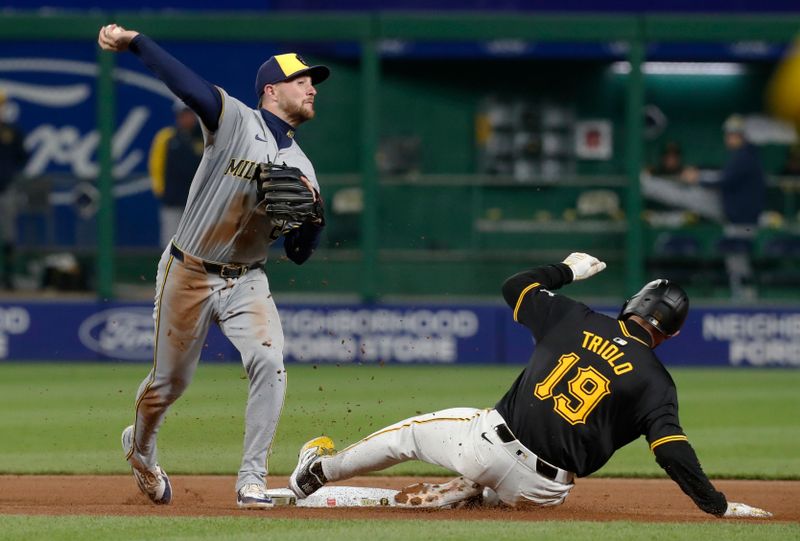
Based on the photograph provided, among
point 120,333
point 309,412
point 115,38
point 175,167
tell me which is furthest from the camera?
point 175,167

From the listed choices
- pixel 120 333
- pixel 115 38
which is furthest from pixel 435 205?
pixel 115 38

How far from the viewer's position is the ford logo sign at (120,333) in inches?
565

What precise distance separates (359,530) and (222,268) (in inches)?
60.6

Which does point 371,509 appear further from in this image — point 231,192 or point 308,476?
point 231,192

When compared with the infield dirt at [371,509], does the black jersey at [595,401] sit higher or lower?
higher

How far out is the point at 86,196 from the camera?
15.1 meters

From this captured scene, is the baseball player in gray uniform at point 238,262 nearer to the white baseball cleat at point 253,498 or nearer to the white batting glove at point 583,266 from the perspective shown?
the white baseball cleat at point 253,498

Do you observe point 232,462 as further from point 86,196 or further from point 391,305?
point 86,196

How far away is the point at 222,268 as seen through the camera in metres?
6.80

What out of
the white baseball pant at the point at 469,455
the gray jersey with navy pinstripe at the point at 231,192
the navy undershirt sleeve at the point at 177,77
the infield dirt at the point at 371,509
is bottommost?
the infield dirt at the point at 371,509

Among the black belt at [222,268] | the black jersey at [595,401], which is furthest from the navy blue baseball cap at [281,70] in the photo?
the black jersey at [595,401]

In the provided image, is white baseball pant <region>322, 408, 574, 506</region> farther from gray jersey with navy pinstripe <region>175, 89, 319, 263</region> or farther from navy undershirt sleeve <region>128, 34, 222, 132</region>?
navy undershirt sleeve <region>128, 34, 222, 132</region>

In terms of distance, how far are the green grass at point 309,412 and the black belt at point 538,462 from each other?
2.53m

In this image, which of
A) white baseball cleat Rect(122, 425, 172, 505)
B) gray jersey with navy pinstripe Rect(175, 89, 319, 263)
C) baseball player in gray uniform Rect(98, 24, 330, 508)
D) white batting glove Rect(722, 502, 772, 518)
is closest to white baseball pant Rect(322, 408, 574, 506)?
baseball player in gray uniform Rect(98, 24, 330, 508)
